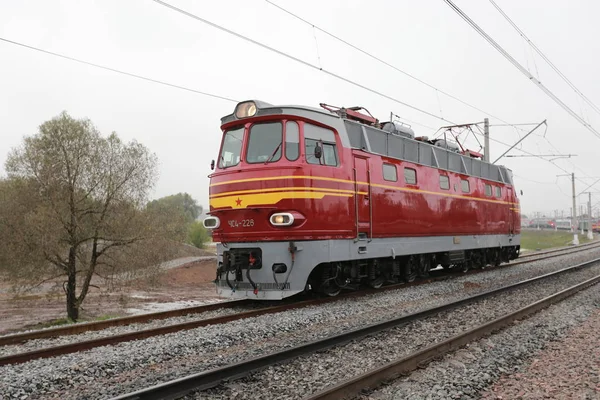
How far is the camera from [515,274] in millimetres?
16422

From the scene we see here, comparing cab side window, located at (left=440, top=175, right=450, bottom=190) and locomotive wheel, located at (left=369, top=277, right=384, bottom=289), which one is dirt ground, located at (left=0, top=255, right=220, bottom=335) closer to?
locomotive wheel, located at (left=369, top=277, right=384, bottom=289)

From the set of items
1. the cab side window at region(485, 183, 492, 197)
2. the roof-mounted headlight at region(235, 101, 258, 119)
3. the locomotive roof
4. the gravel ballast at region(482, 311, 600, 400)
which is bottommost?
the gravel ballast at region(482, 311, 600, 400)

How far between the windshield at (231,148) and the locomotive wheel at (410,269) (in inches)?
227

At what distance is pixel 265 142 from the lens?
9.70 m

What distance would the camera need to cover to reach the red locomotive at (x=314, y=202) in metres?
9.19

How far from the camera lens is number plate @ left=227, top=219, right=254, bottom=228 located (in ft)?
30.9

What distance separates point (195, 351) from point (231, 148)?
16.8 ft

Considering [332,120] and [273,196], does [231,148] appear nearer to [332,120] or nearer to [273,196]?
[273,196]

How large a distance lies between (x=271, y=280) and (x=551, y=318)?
17.6ft

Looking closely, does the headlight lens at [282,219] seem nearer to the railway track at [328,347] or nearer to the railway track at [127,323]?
the railway track at [127,323]

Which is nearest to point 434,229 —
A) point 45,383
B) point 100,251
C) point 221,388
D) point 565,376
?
point 565,376

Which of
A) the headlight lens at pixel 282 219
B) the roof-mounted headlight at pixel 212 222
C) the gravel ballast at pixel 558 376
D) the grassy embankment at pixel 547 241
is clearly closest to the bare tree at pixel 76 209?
the roof-mounted headlight at pixel 212 222

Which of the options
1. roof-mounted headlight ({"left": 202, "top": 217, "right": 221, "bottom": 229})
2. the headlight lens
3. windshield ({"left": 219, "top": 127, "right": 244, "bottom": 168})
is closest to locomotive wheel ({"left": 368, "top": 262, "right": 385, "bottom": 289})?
the headlight lens

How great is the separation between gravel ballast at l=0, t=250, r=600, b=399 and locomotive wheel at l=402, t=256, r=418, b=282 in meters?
2.62
